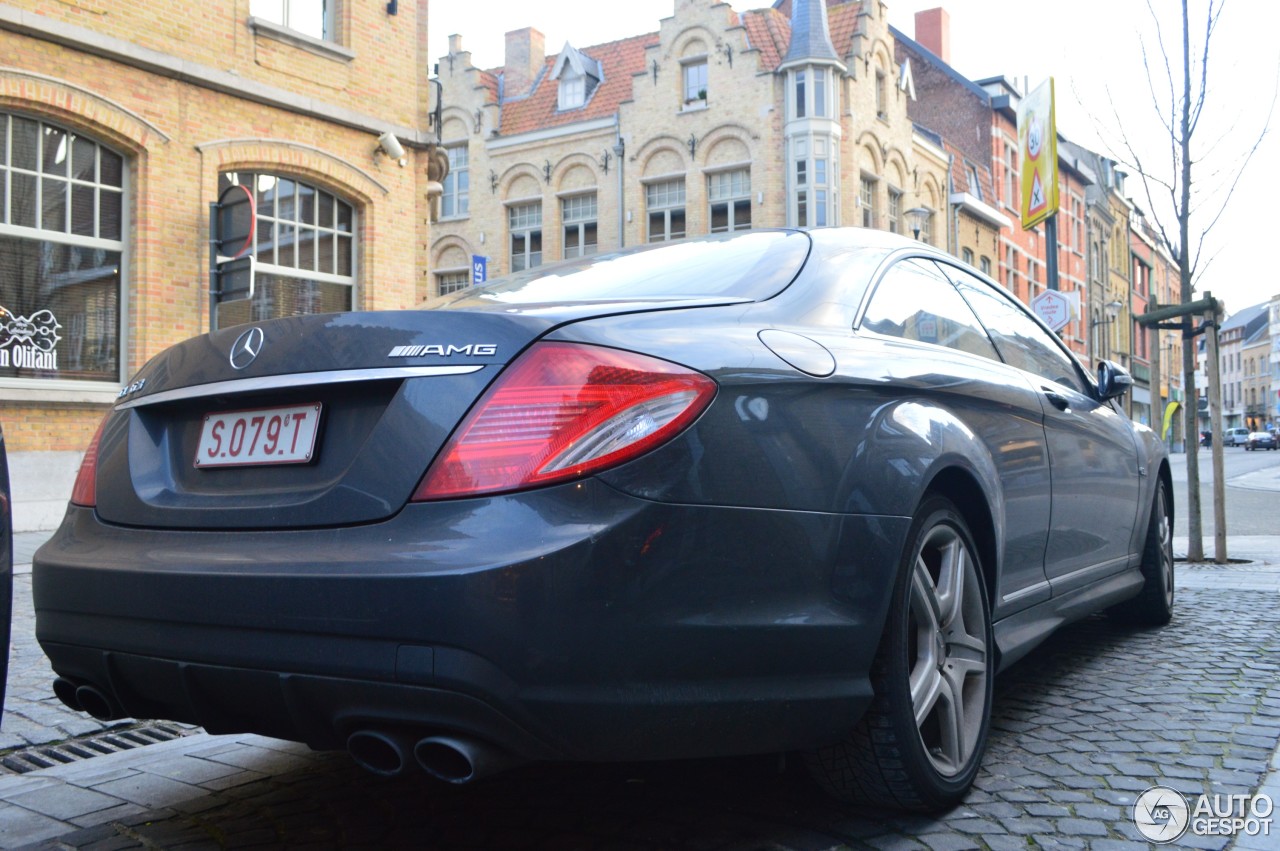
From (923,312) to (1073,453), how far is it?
1.03 metres

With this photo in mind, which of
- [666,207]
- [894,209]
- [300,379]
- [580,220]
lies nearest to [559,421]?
[300,379]

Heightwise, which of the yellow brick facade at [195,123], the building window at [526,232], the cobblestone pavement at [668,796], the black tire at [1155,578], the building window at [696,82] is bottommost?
the cobblestone pavement at [668,796]

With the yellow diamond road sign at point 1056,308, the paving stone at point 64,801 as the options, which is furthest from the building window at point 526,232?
the paving stone at point 64,801

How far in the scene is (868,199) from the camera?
115 feet

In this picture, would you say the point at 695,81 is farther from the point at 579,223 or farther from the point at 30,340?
the point at 30,340

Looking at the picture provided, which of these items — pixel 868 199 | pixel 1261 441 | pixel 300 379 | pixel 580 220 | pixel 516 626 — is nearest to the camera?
pixel 516 626

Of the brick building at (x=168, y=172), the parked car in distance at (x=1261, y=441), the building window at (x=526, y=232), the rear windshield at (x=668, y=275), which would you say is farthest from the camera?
the parked car in distance at (x=1261, y=441)

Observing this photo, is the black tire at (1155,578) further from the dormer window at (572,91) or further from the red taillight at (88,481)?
the dormer window at (572,91)

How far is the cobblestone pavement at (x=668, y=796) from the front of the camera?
2578 mm

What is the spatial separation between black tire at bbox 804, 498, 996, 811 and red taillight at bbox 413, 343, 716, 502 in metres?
0.79

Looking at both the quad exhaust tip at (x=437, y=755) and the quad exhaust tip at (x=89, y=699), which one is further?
the quad exhaust tip at (x=89, y=699)

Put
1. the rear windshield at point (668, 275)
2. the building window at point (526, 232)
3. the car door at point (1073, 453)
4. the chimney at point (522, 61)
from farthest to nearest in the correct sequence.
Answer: the chimney at point (522, 61) → the building window at point (526, 232) → the car door at point (1073, 453) → the rear windshield at point (668, 275)

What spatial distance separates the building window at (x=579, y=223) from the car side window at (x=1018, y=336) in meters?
31.5

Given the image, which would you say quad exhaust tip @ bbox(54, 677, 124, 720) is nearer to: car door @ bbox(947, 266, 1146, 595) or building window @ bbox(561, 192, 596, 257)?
car door @ bbox(947, 266, 1146, 595)
